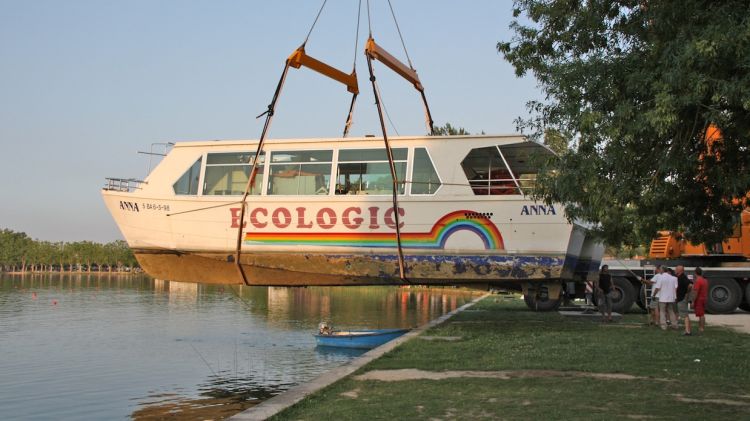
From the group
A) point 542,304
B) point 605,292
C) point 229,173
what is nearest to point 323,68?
point 229,173

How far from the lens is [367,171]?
17516 mm

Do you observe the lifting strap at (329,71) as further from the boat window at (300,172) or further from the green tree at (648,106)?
the green tree at (648,106)

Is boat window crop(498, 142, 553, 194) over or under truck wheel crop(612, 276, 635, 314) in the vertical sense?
over

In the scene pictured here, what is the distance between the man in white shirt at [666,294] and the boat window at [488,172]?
4007 millimetres

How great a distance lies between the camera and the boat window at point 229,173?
1800 centimetres

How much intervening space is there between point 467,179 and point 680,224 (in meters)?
6.69

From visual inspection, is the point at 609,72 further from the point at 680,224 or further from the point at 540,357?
the point at 540,357

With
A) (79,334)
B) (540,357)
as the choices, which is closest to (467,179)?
(540,357)

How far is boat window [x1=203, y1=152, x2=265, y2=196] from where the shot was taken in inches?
709

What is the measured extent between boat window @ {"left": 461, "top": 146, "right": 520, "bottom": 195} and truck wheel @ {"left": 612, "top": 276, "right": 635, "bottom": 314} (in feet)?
29.8

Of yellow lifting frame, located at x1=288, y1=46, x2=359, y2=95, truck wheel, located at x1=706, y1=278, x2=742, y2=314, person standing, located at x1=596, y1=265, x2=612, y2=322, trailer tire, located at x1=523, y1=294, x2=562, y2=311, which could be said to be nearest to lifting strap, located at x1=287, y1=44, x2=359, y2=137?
yellow lifting frame, located at x1=288, y1=46, x2=359, y2=95

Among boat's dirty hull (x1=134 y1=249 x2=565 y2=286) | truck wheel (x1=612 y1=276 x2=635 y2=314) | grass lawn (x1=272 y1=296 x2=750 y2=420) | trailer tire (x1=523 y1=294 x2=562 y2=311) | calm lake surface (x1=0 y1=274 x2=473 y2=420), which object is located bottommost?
calm lake surface (x1=0 y1=274 x2=473 y2=420)

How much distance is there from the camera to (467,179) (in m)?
17.4

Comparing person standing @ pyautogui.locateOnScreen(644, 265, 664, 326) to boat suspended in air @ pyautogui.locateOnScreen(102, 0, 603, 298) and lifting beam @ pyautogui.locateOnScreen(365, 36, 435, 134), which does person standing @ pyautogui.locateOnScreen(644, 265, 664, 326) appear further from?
lifting beam @ pyautogui.locateOnScreen(365, 36, 435, 134)
